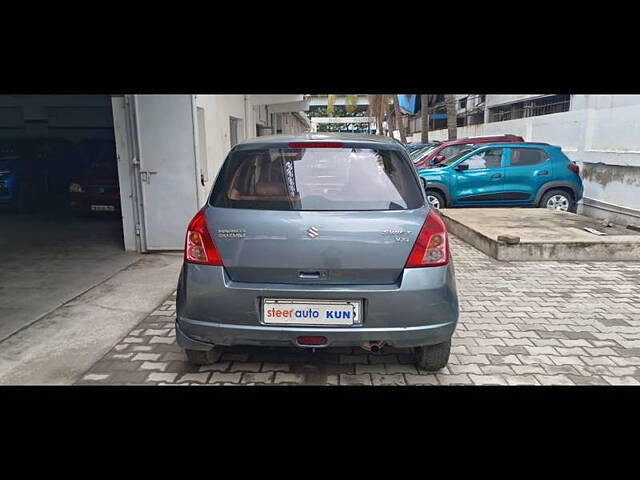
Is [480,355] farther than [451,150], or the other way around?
[451,150]

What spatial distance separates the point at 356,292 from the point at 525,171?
8552 millimetres

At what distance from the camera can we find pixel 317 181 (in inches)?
120

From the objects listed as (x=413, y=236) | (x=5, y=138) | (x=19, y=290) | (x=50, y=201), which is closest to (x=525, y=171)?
(x=413, y=236)

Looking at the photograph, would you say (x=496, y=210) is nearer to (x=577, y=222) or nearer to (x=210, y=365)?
(x=577, y=222)

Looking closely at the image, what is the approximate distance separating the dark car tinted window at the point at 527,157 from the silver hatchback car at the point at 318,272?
8028 mm

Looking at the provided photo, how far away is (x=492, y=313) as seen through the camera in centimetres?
453

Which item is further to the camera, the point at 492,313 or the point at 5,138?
the point at 5,138

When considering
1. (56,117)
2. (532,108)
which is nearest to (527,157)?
(56,117)

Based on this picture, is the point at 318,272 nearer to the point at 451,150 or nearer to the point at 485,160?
the point at 485,160

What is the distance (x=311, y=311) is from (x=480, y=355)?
1.62 meters

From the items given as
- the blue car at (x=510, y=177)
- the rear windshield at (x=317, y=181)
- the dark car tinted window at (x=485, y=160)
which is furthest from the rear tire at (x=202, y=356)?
the dark car tinted window at (x=485, y=160)

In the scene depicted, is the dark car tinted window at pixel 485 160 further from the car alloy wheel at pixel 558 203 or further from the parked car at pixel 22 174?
the parked car at pixel 22 174

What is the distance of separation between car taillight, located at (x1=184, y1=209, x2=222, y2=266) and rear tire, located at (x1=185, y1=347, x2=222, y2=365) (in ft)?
2.47
